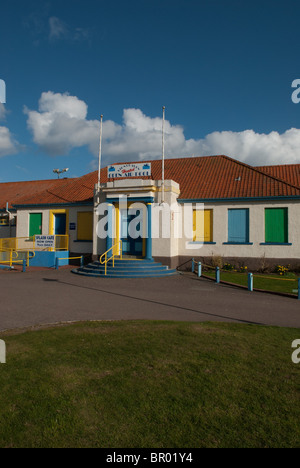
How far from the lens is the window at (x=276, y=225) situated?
17.5 meters

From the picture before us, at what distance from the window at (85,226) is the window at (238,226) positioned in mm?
8941

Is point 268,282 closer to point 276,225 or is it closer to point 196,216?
point 276,225

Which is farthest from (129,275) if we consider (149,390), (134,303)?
(149,390)

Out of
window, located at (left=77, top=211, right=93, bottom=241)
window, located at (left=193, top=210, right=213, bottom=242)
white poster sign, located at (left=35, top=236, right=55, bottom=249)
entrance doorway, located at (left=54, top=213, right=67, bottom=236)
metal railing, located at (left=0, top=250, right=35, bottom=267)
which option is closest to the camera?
window, located at (left=193, top=210, right=213, bottom=242)

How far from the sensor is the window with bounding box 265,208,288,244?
1750 cm

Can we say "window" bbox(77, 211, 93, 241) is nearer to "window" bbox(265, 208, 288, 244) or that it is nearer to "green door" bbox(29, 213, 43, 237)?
"green door" bbox(29, 213, 43, 237)

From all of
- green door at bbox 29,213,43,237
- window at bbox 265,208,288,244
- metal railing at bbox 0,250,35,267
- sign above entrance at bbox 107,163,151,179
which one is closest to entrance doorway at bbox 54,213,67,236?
green door at bbox 29,213,43,237

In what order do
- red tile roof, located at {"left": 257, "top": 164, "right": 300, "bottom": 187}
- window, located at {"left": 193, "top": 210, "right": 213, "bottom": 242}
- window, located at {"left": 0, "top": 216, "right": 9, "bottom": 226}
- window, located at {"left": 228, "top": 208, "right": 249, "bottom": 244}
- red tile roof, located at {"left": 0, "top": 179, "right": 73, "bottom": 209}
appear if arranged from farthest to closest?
red tile roof, located at {"left": 0, "top": 179, "right": 73, "bottom": 209} < window, located at {"left": 0, "top": 216, "right": 9, "bottom": 226} < red tile roof, located at {"left": 257, "top": 164, "right": 300, "bottom": 187} < window, located at {"left": 193, "top": 210, "right": 213, "bottom": 242} < window, located at {"left": 228, "top": 208, "right": 249, "bottom": 244}

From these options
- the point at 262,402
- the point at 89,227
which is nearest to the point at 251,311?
the point at 262,402

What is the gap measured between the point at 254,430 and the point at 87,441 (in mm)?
1701

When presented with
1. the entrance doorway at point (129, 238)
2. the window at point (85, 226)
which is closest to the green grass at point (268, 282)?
the entrance doorway at point (129, 238)

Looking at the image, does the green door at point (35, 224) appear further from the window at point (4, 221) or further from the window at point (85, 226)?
the window at point (4, 221)

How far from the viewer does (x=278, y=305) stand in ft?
31.4

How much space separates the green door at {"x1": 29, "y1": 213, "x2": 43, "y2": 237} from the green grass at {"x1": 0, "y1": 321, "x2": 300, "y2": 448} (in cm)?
1730
